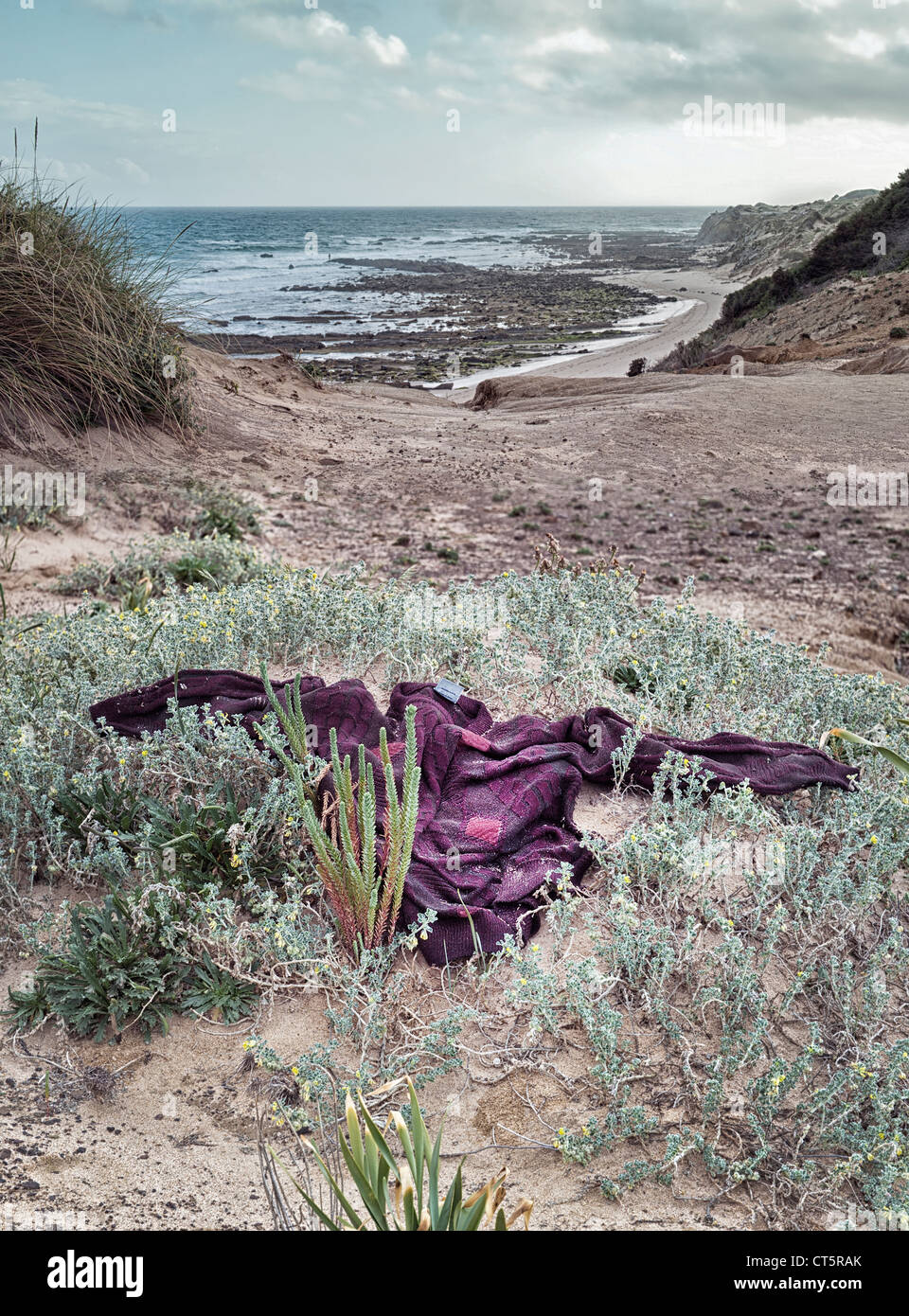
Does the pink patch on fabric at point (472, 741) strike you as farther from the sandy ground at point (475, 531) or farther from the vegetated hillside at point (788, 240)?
the vegetated hillside at point (788, 240)

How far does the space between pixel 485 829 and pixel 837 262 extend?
23.6 m

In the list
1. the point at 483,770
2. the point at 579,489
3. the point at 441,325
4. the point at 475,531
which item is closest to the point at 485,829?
the point at 483,770

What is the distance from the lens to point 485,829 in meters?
3.04

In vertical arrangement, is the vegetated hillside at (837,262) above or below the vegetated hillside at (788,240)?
below

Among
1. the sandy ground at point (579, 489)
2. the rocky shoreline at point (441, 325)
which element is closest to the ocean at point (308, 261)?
the rocky shoreline at point (441, 325)

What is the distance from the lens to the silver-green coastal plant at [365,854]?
2.29m

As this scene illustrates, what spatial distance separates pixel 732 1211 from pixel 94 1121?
1.48m

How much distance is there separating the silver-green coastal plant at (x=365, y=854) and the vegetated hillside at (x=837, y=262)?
2019 centimetres

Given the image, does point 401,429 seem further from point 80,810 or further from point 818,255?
point 818,255

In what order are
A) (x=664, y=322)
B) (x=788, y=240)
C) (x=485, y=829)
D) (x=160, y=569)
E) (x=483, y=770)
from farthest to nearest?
(x=788, y=240) < (x=664, y=322) < (x=160, y=569) < (x=483, y=770) < (x=485, y=829)

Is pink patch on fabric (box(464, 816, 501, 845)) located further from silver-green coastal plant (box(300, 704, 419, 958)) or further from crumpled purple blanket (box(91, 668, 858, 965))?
silver-green coastal plant (box(300, 704, 419, 958))

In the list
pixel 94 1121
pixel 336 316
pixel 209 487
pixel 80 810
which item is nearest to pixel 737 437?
pixel 209 487

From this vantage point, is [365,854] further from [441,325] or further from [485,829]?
[441,325]

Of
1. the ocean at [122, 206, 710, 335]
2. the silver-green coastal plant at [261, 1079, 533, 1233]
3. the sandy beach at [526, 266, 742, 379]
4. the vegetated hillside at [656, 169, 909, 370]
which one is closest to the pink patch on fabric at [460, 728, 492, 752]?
the silver-green coastal plant at [261, 1079, 533, 1233]
